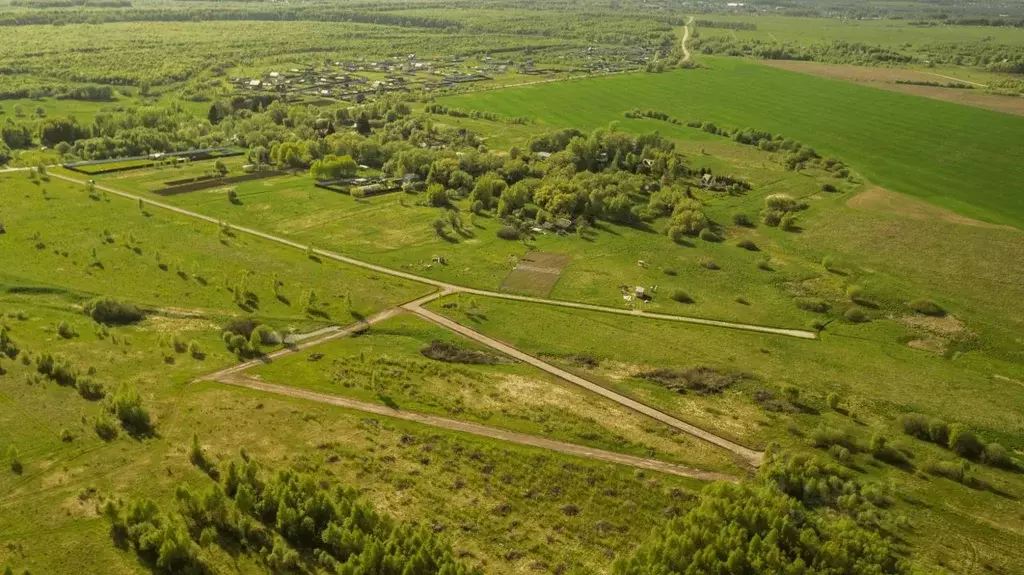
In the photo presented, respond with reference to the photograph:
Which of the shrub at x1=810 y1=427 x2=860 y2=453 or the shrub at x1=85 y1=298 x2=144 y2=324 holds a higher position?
the shrub at x1=85 y1=298 x2=144 y2=324

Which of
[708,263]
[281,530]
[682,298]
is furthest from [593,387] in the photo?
[708,263]

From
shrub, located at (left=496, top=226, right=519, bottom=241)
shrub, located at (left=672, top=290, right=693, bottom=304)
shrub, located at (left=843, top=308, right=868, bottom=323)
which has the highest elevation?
shrub, located at (left=496, top=226, right=519, bottom=241)

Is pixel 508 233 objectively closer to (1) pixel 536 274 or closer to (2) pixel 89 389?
(1) pixel 536 274

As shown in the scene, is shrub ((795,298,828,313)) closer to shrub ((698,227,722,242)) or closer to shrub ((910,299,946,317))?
shrub ((910,299,946,317))

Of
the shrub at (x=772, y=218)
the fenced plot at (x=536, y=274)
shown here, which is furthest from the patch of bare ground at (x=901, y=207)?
the fenced plot at (x=536, y=274)

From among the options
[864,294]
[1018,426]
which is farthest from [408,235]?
[1018,426]

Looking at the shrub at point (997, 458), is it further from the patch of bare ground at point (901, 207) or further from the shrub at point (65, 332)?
the shrub at point (65, 332)

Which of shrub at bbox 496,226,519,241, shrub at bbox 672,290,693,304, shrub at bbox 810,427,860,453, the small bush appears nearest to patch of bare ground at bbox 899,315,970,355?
shrub at bbox 810,427,860,453

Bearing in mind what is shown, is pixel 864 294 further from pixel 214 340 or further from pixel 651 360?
pixel 214 340
